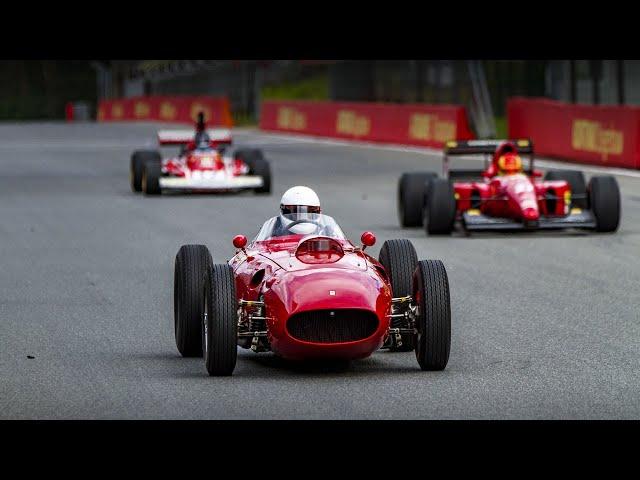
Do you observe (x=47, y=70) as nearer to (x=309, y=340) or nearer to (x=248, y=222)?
(x=248, y=222)

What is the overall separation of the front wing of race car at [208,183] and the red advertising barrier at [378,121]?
511 inches

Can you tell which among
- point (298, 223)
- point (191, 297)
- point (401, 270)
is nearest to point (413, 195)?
point (298, 223)

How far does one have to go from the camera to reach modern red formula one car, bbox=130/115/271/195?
2706cm

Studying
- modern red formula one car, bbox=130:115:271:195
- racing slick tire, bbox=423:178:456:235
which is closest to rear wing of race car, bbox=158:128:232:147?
modern red formula one car, bbox=130:115:271:195

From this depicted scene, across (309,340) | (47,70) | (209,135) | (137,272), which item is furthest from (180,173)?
(47,70)

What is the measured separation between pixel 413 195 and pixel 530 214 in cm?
183

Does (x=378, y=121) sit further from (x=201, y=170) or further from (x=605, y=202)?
(x=605, y=202)

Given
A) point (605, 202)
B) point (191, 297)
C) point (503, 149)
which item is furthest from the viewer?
point (503, 149)

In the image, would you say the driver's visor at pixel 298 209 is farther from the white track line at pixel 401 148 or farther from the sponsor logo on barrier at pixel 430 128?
the sponsor logo on barrier at pixel 430 128

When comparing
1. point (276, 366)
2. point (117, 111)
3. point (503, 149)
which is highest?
point (117, 111)

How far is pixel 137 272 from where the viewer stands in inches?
650

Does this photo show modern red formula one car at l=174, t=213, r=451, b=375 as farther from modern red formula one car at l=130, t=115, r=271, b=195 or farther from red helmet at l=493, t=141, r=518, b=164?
modern red formula one car at l=130, t=115, r=271, b=195

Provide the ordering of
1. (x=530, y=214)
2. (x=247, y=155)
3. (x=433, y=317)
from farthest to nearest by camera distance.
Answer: (x=247, y=155) → (x=530, y=214) → (x=433, y=317)

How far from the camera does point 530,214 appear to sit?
1941 centimetres
